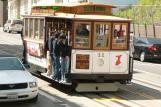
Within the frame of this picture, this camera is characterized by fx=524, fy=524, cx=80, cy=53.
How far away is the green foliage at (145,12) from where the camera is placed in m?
43.6

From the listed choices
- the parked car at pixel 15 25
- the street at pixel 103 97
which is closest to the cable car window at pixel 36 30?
the street at pixel 103 97

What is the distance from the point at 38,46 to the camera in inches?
749

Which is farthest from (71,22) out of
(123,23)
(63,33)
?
(123,23)

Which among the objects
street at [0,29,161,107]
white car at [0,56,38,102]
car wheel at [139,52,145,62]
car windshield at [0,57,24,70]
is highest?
car windshield at [0,57,24,70]

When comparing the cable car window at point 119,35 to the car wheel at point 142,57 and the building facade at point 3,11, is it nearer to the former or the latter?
the car wheel at point 142,57

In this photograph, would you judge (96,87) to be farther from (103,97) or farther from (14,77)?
(14,77)

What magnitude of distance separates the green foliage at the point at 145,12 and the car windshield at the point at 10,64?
28.9 metres

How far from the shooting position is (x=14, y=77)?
13.8 metres

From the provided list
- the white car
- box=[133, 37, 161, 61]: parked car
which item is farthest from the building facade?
the white car

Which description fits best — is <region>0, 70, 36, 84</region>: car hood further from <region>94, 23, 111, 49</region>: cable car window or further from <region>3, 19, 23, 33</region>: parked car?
<region>3, 19, 23, 33</region>: parked car

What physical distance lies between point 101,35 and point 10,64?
10.5ft

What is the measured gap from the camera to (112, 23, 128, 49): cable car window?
54.9ft

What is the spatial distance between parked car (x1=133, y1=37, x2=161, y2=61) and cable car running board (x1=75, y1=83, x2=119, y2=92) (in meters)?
14.4

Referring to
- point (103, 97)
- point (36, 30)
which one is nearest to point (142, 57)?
point (36, 30)
